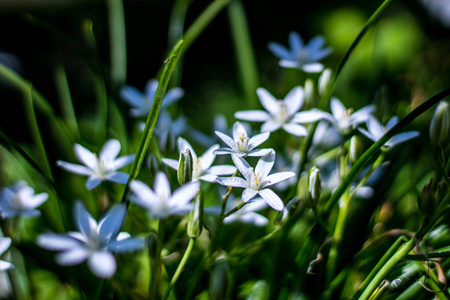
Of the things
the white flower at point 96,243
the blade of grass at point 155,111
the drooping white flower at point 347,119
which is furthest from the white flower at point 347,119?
the white flower at point 96,243

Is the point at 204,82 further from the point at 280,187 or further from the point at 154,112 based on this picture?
the point at 154,112

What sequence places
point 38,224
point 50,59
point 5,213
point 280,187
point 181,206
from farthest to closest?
1. point 50,59
2. point 38,224
3. point 280,187
4. point 5,213
5. point 181,206

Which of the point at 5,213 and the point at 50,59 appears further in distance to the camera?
the point at 50,59

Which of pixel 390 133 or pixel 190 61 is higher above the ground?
pixel 390 133

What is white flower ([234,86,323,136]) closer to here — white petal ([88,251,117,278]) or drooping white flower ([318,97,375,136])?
drooping white flower ([318,97,375,136])

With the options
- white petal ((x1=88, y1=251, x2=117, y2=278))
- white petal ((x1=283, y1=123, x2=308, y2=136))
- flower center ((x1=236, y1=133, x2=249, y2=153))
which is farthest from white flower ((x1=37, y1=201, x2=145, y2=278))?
white petal ((x1=283, y1=123, x2=308, y2=136))

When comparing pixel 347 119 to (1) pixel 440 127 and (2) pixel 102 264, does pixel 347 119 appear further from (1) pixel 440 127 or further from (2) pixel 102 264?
(2) pixel 102 264

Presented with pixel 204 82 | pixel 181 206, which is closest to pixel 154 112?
pixel 181 206
